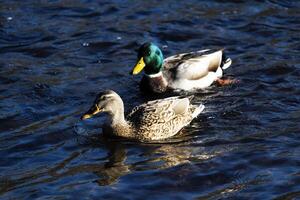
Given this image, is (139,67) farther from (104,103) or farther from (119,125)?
(104,103)

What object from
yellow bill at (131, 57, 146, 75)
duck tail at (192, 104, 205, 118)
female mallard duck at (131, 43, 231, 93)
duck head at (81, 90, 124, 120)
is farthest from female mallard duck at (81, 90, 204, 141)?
female mallard duck at (131, 43, 231, 93)

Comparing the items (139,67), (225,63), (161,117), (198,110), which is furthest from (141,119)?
(225,63)

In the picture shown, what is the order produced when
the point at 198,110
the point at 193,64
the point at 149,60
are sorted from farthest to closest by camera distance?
the point at 193,64, the point at 149,60, the point at 198,110

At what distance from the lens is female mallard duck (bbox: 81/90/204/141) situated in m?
10.5

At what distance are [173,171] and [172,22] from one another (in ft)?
21.4

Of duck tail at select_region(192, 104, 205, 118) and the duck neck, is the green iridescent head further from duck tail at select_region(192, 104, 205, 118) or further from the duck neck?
the duck neck

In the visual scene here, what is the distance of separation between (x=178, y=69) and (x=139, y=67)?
64 centimetres

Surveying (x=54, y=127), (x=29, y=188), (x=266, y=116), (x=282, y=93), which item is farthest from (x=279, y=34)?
(x=29, y=188)

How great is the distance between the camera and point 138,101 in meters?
12.5

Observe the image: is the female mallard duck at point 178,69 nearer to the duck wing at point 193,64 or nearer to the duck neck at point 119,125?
the duck wing at point 193,64

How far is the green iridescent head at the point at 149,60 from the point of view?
12820 millimetres

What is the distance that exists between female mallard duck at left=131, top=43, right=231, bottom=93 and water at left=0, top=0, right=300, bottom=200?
27cm

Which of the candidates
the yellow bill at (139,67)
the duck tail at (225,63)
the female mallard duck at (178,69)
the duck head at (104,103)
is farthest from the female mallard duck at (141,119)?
the duck tail at (225,63)

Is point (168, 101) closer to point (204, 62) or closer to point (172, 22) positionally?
point (204, 62)
